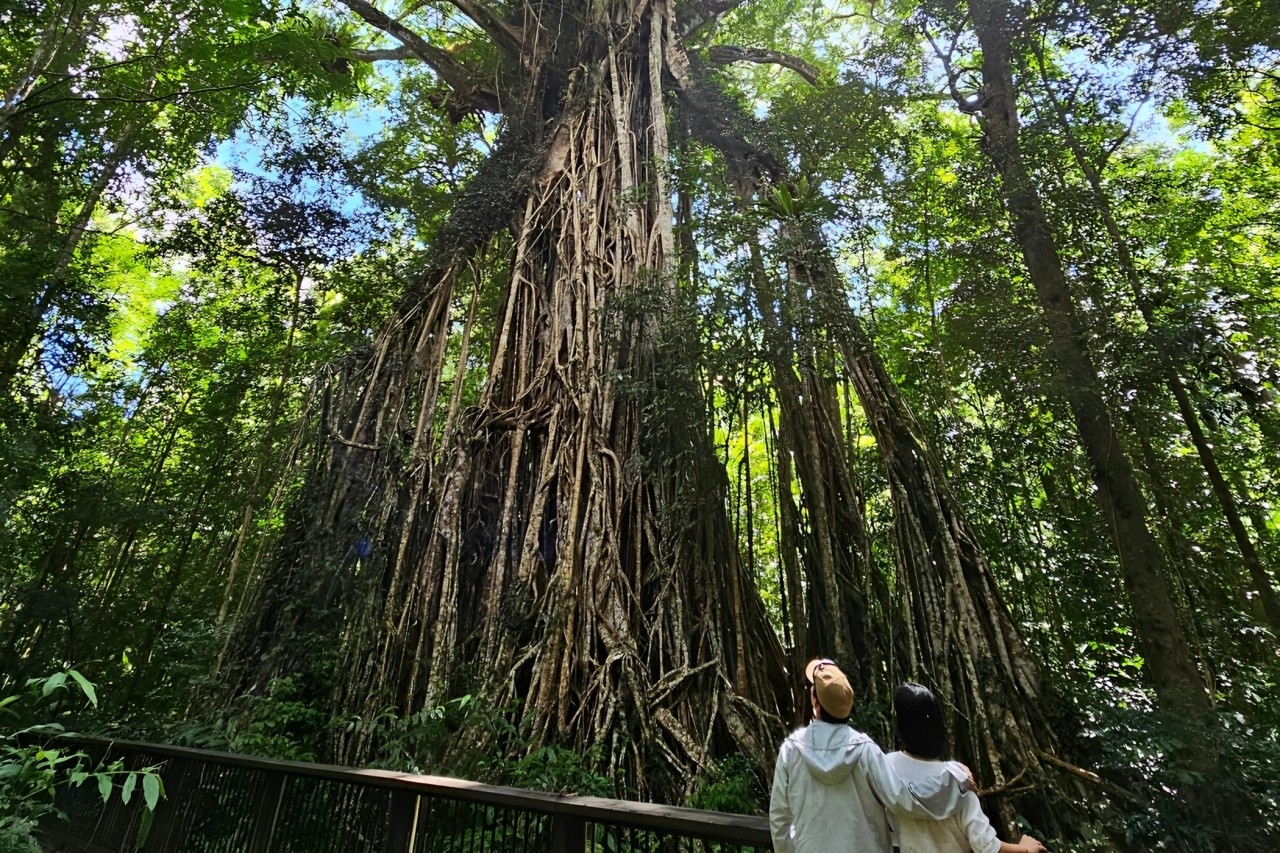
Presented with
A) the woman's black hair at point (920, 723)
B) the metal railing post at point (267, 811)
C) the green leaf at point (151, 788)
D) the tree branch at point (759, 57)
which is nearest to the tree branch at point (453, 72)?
the tree branch at point (759, 57)

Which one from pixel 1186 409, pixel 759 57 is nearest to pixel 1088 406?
pixel 1186 409

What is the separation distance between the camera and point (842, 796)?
1448mm

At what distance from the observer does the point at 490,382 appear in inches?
193

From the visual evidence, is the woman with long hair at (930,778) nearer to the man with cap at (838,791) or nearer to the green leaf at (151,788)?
the man with cap at (838,791)

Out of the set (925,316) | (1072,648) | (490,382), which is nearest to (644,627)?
(490,382)

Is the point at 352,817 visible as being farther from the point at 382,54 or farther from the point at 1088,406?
the point at 382,54

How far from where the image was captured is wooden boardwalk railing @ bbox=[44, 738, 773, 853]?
5.50ft

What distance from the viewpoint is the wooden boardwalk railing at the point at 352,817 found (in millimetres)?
1677

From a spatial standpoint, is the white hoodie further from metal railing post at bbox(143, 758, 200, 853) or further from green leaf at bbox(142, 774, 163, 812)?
metal railing post at bbox(143, 758, 200, 853)

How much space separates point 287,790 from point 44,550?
21.3 ft

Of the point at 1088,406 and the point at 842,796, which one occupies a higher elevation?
the point at 1088,406

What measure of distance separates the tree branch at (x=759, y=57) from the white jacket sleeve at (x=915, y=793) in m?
7.82

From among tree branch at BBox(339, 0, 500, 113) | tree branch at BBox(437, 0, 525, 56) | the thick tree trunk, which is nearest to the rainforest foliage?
the thick tree trunk

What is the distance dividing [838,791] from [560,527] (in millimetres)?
2744
